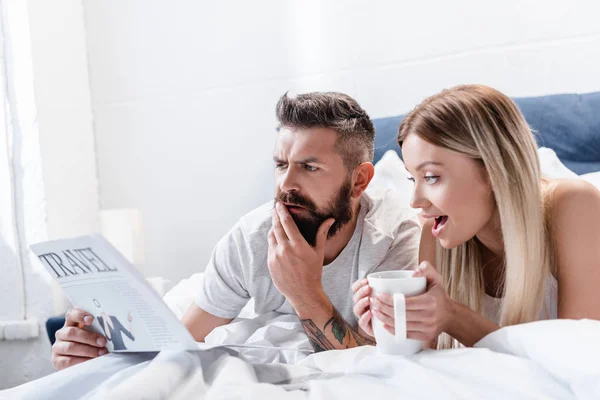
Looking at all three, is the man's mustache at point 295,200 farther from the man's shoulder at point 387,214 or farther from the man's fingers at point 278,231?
the man's shoulder at point 387,214

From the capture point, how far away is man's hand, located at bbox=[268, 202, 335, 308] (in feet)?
4.49

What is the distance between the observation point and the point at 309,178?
1.49m

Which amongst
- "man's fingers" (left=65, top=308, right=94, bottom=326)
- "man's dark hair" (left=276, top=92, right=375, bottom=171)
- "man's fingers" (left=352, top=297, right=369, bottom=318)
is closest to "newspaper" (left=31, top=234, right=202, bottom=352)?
"man's fingers" (left=65, top=308, right=94, bottom=326)

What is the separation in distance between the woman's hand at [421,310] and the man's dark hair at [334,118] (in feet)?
1.81

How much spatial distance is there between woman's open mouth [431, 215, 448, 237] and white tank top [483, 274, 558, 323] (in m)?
0.24

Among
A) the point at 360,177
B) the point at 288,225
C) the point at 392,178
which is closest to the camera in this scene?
→ the point at 288,225

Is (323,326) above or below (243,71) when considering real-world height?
below

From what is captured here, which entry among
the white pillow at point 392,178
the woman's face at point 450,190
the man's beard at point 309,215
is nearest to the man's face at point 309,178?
the man's beard at point 309,215

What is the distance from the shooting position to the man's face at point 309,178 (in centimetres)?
147

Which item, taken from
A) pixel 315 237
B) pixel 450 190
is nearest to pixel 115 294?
pixel 315 237

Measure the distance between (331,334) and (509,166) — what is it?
49cm

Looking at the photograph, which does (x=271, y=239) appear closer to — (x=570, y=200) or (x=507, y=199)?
(x=507, y=199)

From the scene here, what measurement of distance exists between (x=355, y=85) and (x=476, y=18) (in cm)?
50

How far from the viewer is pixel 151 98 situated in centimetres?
284
